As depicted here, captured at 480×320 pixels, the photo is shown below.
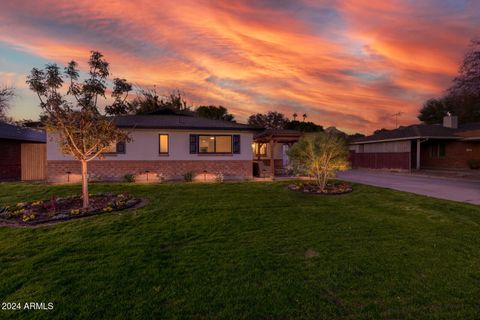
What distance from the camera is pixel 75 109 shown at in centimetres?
868

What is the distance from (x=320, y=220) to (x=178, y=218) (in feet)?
13.5

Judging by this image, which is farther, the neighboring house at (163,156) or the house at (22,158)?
the house at (22,158)

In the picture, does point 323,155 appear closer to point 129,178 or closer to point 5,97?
point 129,178

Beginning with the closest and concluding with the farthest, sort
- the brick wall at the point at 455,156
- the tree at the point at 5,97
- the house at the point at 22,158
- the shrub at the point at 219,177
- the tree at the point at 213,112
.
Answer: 1. the shrub at the point at 219,177
2. the house at the point at 22,158
3. the brick wall at the point at 455,156
4. the tree at the point at 5,97
5. the tree at the point at 213,112

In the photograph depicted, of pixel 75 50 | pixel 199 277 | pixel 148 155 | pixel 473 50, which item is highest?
pixel 473 50

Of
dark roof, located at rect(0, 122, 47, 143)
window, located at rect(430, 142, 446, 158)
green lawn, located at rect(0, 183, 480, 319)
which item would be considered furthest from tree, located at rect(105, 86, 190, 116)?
green lawn, located at rect(0, 183, 480, 319)

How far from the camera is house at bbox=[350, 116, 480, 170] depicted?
2344cm

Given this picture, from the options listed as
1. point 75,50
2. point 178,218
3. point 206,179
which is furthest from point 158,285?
point 75,50

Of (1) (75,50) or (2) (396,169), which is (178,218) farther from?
(2) (396,169)

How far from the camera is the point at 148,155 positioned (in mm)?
15641

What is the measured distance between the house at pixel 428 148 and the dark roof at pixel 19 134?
103 ft

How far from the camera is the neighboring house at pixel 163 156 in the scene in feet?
49.0

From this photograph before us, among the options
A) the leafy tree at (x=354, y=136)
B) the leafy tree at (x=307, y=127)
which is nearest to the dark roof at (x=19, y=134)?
the leafy tree at (x=354, y=136)

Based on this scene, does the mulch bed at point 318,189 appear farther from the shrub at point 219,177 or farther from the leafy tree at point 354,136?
the leafy tree at point 354,136
